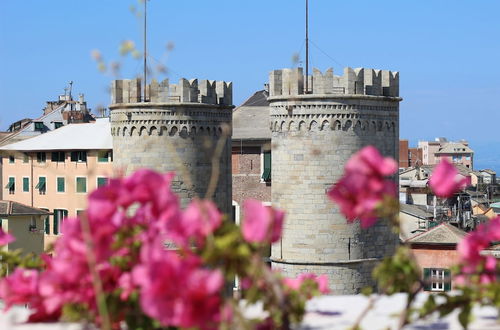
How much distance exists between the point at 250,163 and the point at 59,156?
15.1 m

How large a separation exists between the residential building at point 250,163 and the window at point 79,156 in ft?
37.1

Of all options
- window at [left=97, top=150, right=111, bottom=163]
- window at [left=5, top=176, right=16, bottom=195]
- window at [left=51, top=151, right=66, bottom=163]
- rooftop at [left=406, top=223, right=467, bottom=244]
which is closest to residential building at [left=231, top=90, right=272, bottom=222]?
window at [left=97, top=150, right=111, bottom=163]

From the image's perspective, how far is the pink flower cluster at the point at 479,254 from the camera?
4.59 metres

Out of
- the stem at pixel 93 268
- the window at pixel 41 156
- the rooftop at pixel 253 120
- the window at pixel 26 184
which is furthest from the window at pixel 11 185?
the stem at pixel 93 268

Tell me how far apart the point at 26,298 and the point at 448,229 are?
30.8 meters

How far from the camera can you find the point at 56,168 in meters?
48.4

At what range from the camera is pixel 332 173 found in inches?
922

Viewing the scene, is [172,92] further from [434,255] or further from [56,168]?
[56,168]

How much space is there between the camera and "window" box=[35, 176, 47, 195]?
5031 cm

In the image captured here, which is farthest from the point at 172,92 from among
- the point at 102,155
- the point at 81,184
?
the point at 81,184

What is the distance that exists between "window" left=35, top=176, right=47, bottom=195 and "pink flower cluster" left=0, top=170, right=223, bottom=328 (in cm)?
4619

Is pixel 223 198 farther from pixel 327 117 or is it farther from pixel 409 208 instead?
pixel 409 208

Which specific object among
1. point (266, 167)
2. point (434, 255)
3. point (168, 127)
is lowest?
point (434, 255)

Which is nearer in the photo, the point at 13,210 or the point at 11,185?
the point at 13,210
